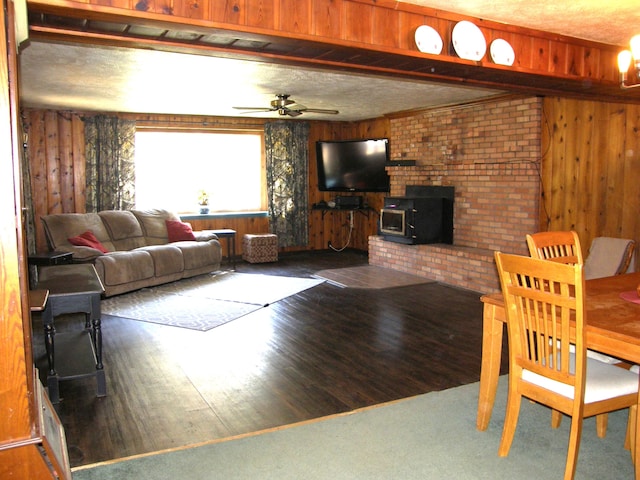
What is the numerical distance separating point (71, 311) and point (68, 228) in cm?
348

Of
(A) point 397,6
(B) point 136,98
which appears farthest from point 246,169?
(A) point 397,6

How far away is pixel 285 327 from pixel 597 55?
10.9 feet

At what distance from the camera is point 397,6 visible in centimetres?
308

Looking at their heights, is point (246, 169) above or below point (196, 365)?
above

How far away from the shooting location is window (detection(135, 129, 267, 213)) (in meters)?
8.20

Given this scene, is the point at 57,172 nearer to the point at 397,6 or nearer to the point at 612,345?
the point at 397,6

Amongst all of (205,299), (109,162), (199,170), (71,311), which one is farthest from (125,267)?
(71,311)

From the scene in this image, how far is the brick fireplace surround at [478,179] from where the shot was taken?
19.2ft

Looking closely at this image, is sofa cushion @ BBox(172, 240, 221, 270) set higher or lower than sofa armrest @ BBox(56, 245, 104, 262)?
lower

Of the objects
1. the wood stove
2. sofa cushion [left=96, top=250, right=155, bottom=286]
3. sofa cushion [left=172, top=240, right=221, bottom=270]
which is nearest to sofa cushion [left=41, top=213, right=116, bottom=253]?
sofa cushion [left=96, top=250, right=155, bottom=286]

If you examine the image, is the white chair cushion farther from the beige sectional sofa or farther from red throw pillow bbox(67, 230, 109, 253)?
red throw pillow bbox(67, 230, 109, 253)

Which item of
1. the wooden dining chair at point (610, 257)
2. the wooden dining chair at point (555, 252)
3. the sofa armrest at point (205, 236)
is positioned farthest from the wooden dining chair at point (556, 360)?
the sofa armrest at point (205, 236)

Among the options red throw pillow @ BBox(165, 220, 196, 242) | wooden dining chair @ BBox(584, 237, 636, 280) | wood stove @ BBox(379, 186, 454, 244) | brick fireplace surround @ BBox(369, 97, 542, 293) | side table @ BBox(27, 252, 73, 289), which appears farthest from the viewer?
red throw pillow @ BBox(165, 220, 196, 242)

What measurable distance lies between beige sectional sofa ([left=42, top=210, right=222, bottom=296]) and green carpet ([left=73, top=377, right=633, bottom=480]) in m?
3.89
